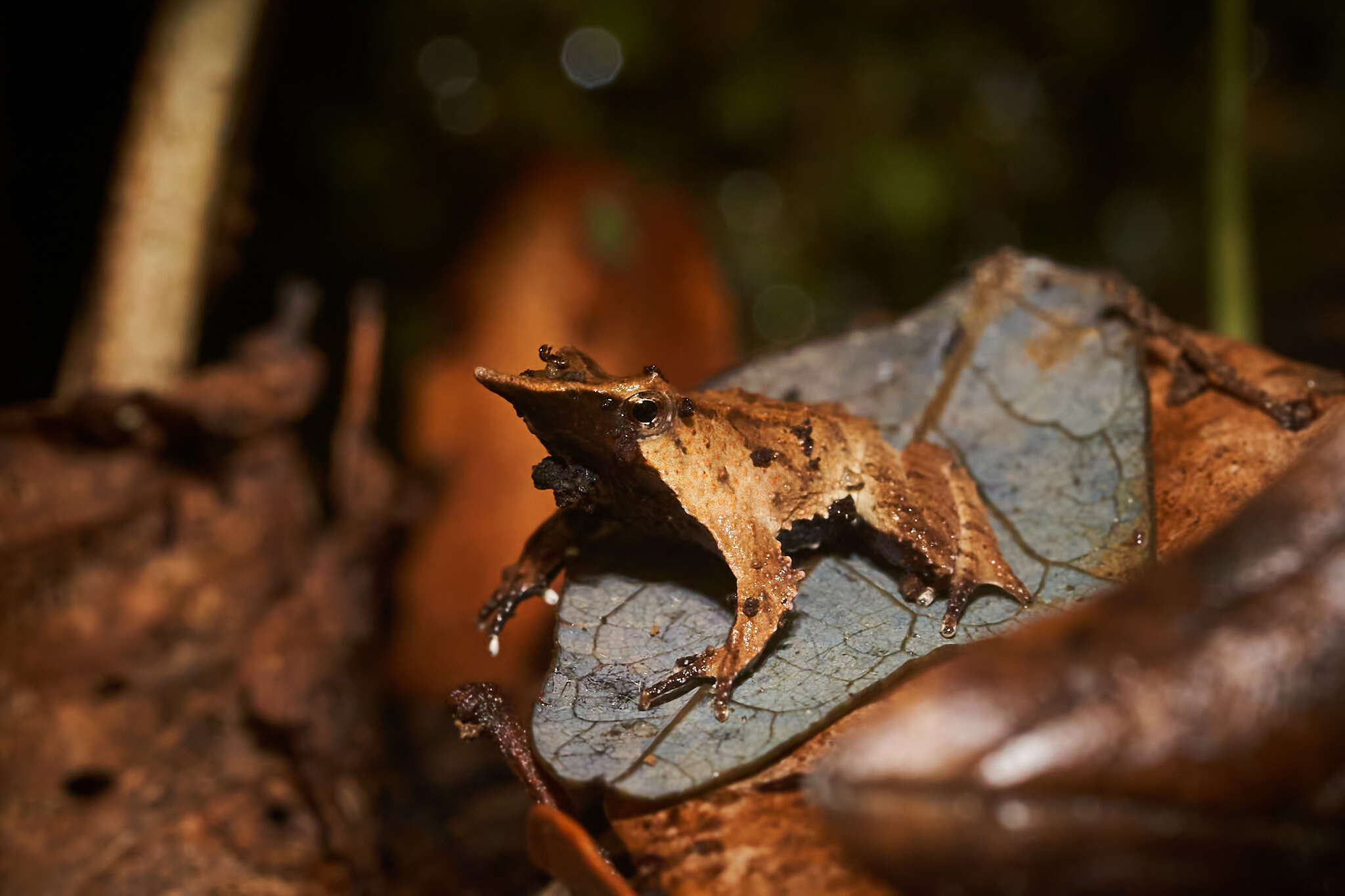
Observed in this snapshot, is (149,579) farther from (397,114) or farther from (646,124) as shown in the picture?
(646,124)

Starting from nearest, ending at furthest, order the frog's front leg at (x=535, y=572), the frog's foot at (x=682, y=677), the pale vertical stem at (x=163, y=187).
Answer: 1. the frog's foot at (x=682, y=677)
2. the frog's front leg at (x=535, y=572)
3. the pale vertical stem at (x=163, y=187)

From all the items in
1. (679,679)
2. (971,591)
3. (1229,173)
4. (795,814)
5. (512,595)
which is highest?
(1229,173)

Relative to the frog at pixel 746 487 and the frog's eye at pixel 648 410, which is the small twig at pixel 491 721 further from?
the frog's eye at pixel 648 410

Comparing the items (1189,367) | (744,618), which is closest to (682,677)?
(744,618)

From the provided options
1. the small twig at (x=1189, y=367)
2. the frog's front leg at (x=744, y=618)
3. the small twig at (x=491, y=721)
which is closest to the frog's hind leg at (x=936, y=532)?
the frog's front leg at (x=744, y=618)

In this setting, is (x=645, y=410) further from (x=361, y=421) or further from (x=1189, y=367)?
(x=361, y=421)
